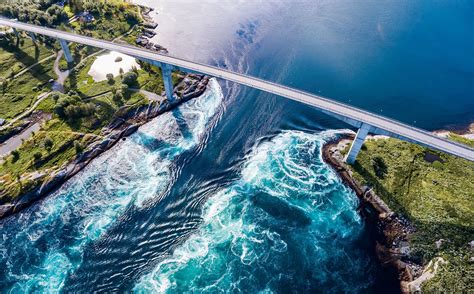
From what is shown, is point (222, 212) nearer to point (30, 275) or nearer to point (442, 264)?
point (30, 275)

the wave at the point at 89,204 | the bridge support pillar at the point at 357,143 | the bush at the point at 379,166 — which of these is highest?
the bridge support pillar at the point at 357,143

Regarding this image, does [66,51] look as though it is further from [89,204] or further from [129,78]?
[89,204]

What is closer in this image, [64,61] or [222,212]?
[222,212]

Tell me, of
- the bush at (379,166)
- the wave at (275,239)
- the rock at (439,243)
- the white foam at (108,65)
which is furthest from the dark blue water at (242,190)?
the white foam at (108,65)

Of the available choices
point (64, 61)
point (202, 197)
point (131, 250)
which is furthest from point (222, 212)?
point (64, 61)

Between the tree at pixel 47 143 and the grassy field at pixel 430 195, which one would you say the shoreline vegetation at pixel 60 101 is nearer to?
the tree at pixel 47 143

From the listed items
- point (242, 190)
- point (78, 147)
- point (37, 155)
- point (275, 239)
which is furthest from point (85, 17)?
point (275, 239)

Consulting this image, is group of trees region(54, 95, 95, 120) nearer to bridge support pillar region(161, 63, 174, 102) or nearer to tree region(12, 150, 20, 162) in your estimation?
tree region(12, 150, 20, 162)
